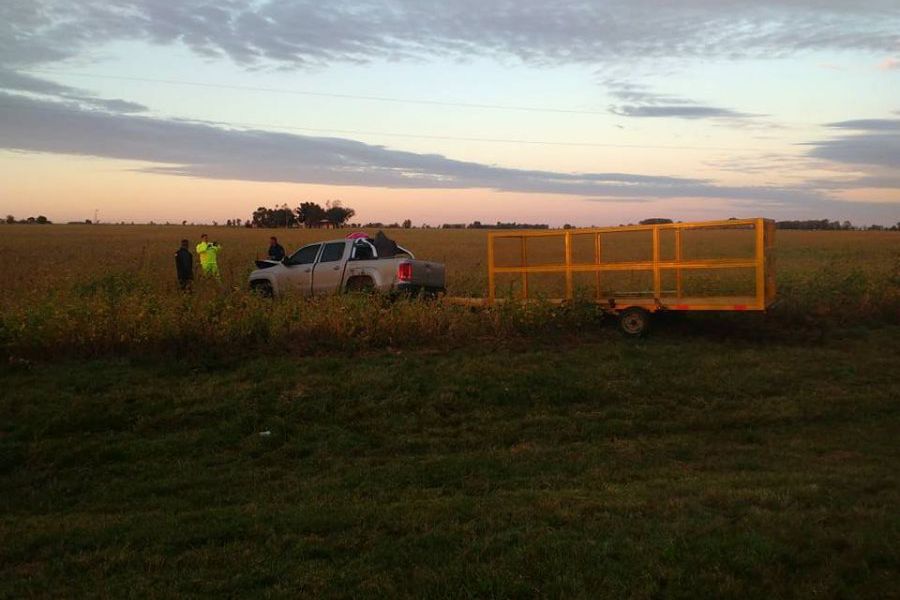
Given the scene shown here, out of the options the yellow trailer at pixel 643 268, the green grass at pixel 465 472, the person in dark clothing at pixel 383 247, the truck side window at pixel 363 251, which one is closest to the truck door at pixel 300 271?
the truck side window at pixel 363 251

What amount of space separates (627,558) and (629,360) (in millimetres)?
→ 6103

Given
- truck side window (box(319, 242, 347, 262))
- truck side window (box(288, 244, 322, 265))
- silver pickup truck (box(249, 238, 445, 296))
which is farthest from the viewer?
truck side window (box(288, 244, 322, 265))

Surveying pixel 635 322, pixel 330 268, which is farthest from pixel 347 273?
pixel 635 322

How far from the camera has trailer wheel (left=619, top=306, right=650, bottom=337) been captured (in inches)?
449

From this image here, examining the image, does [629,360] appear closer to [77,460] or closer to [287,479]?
[287,479]

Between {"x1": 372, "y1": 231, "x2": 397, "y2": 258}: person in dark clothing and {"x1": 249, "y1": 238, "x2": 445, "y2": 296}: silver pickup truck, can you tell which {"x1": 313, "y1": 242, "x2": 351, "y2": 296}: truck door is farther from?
{"x1": 372, "y1": 231, "x2": 397, "y2": 258}: person in dark clothing

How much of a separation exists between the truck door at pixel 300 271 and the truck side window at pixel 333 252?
0.23 m

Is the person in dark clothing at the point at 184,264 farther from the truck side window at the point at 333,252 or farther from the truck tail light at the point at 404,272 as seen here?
the truck tail light at the point at 404,272

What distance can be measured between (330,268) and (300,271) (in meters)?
0.83

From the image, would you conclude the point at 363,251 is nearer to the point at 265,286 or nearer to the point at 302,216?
the point at 265,286

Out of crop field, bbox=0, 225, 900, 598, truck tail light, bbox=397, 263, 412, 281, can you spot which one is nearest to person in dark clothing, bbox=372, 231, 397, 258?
truck tail light, bbox=397, 263, 412, 281

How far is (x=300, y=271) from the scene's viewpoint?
1475 cm

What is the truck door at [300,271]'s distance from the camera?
14562 mm

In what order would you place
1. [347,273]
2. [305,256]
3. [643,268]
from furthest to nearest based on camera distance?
[305,256]
[347,273]
[643,268]
